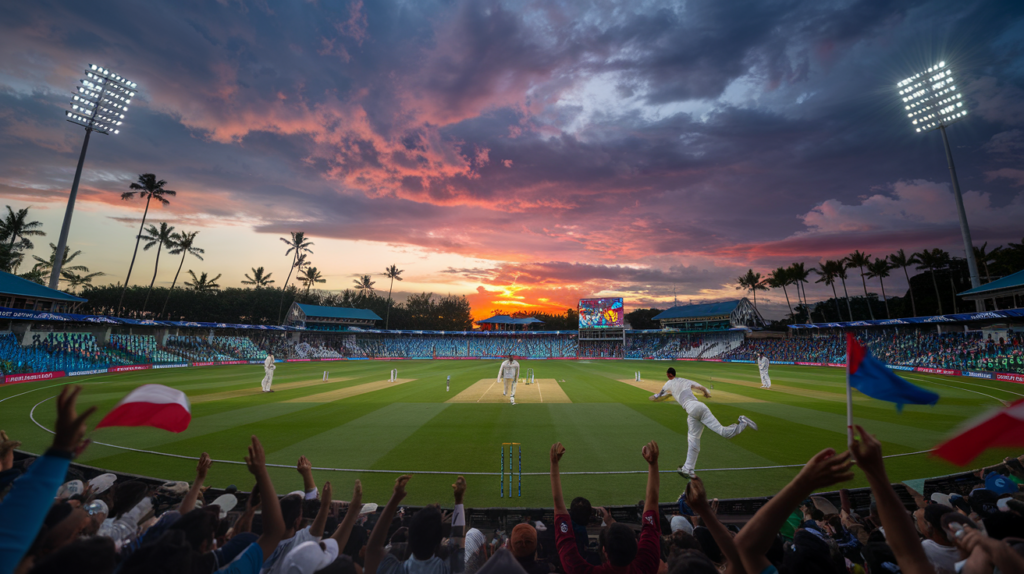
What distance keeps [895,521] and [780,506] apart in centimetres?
51

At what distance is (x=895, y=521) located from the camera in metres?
2.14

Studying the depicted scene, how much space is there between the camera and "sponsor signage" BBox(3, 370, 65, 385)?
89.9ft

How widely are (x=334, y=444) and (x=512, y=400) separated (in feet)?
29.1

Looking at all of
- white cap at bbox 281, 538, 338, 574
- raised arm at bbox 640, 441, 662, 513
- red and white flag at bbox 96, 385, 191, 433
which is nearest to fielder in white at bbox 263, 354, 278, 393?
red and white flag at bbox 96, 385, 191, 433

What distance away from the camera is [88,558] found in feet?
6.72

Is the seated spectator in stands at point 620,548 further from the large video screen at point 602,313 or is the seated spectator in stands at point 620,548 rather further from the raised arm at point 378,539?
the large video screen at point 602,313

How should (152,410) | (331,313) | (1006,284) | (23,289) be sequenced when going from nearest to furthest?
1. (152,410)
2. (23,289)
3. (1006,284)
4. (331,313)

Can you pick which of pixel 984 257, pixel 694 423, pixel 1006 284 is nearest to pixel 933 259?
pixel 984 257

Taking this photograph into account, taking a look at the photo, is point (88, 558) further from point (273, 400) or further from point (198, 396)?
point (198, 396)

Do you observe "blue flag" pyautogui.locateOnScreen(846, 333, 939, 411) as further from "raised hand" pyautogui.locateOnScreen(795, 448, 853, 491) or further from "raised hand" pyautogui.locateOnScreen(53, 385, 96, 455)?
"raised hand" pyautogui.locateOnScreen(53, 385, 96, 455)

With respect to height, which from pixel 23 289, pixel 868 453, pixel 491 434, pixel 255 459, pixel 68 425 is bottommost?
pixel 491 434

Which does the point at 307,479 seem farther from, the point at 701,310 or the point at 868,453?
the point at 701,310

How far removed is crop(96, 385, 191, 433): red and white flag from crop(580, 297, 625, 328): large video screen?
213ft

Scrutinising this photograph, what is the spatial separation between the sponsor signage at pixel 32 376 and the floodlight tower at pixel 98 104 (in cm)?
1137
